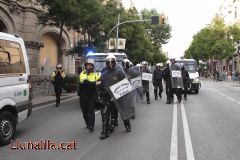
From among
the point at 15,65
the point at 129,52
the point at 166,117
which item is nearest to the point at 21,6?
the point at 166,117

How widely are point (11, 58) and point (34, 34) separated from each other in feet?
74.4

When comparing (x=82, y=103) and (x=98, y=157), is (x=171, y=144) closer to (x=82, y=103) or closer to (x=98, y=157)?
(x=98, y=157)

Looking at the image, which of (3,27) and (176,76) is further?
(3,27)

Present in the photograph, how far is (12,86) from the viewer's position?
9.02 m

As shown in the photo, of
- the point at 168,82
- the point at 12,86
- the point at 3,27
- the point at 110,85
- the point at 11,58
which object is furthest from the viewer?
the point at 3,27

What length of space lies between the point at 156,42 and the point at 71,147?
9300cm

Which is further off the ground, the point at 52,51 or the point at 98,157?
the point at 52,51

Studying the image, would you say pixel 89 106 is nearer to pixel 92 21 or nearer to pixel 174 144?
pixel 174 144

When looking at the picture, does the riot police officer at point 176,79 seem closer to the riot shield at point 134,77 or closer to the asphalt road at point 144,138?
the riot shield at point 134,77

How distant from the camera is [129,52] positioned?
5475cm

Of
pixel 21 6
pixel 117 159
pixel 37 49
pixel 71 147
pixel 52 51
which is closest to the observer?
pixel 117 159

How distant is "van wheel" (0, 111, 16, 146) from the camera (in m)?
8.55

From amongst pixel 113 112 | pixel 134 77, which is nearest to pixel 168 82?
pixel 134 77

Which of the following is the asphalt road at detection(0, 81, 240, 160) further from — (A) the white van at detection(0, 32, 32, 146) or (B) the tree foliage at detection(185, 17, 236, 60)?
(B) the tree foliage at detection(185, 17, 236, 60)
